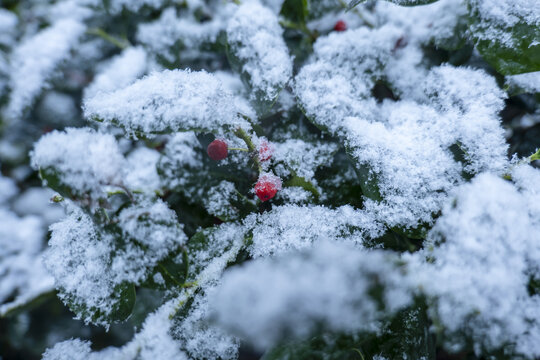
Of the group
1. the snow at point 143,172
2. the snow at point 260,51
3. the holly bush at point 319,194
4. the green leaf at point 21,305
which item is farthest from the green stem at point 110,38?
the green leaf at point 21,305

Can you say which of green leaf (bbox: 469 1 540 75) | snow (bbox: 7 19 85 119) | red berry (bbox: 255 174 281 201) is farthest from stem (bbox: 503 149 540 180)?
snow (bbox: 7 19 85 119)

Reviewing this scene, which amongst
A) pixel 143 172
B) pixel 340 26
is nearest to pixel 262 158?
pixel 143 172

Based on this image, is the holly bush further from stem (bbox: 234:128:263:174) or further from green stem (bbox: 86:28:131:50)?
green stem (bbox: 86:28:131:50)

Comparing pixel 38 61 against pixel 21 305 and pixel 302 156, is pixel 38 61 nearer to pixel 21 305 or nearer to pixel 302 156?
pixel 21 305

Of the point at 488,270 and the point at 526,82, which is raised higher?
the point at 526,82

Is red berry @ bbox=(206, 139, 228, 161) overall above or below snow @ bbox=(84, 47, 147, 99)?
above

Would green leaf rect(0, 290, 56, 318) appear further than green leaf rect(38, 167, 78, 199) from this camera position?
Yes

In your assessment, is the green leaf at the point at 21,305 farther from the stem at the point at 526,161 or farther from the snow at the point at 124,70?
the stem at the point at 526,161
